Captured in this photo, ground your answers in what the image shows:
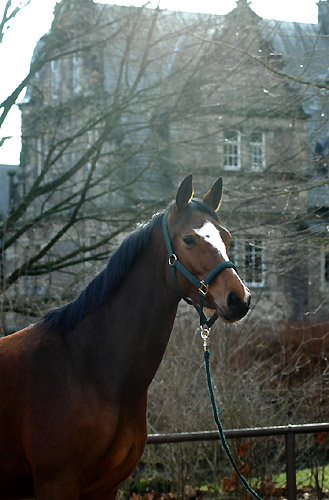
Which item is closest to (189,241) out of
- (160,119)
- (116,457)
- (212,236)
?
(212,236)

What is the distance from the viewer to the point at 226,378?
27.1 ft

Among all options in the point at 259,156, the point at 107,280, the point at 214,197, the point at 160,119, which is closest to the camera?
the point at 107,280

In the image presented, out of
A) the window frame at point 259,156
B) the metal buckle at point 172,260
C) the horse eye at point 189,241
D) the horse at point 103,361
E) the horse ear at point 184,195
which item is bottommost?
the horse at point 103,361

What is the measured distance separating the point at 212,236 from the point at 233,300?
425 mm

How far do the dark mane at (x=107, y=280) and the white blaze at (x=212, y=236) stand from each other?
1.28 feet

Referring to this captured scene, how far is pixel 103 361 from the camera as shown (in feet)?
11.6

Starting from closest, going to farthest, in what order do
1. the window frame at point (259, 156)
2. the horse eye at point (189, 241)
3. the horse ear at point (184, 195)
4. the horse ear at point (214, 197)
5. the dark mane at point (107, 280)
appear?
1. the horse eye at point (189, 241)
2. the horse ear at point (184, 195)
3. the dark mane at point (107, 280)
4. the horse ear at point (214, 197)
5. the window frame at point (259, 156)

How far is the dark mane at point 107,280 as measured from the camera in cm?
366

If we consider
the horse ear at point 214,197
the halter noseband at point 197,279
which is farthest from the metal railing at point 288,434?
the horse ear at point 214,197

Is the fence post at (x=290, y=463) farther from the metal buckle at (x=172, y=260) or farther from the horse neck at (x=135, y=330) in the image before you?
the metal buckle at (x=172, y=260)

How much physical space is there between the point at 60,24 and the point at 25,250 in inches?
165

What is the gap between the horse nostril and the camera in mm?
3109

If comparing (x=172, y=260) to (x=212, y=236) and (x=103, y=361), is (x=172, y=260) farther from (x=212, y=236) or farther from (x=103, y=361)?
(x=103, y=361)

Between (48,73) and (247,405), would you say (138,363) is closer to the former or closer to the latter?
(247,405)
